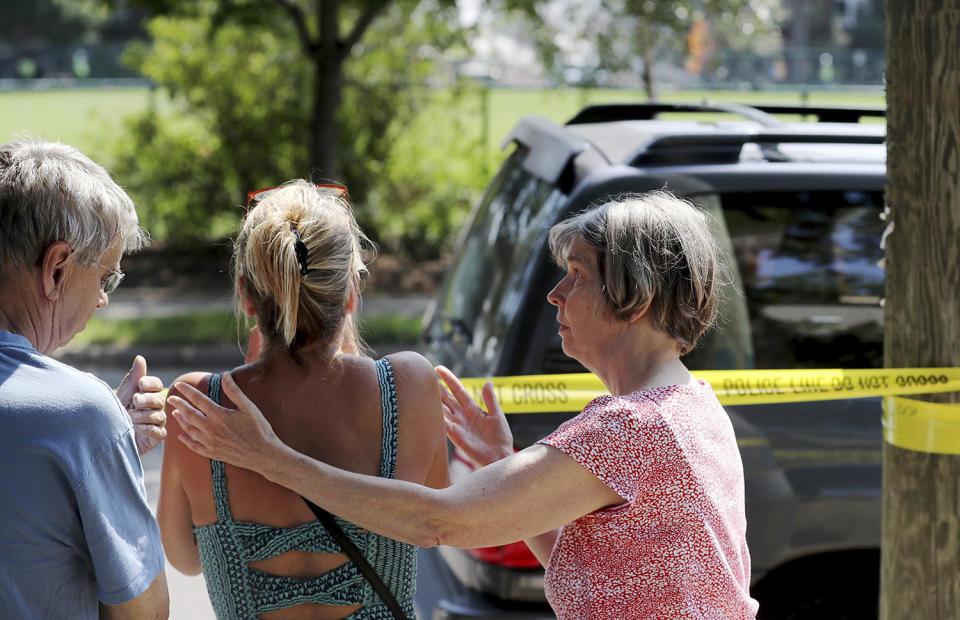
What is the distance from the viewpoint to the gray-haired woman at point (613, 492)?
73.5 inches

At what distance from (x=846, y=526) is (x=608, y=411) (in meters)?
1.66

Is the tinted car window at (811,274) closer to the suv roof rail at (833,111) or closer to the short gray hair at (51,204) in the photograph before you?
the suv roof rail at (833,111)

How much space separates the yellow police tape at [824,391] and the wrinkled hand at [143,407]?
1165mm

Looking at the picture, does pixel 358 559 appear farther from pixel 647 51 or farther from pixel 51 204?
pixel 647 51

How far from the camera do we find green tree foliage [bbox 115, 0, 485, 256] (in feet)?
41.8

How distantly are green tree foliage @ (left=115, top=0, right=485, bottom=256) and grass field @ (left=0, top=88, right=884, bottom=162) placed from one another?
647 mm

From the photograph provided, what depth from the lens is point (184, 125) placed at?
13.6 metres

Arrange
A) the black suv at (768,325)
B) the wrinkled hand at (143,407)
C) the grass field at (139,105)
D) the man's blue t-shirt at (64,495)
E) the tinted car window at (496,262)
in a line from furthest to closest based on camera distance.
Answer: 1. the grass field at (139,105)
2. the tinted car window at (496,262)
3. the black suv at (768,325)
4. the wrinkled hand at (143,407)
5. the man's blue t-shirt at (64,495)

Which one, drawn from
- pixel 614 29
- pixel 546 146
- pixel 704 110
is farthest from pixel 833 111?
pixel 614 29

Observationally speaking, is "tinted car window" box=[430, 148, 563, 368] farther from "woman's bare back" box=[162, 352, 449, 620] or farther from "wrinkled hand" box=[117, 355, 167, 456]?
"wrinkled hand" box=[117, 355, 167, 456]

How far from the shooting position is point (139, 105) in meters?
18.5

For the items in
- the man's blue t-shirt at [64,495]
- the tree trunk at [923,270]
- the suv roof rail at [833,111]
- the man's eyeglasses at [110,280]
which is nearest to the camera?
the man's blue t-shirt at [64,495]

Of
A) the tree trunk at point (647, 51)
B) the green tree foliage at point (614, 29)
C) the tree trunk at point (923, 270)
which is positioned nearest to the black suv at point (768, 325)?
the tree trunk at point (923, 270)

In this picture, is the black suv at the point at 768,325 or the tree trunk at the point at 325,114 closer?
the black suv at the point at 768,325
